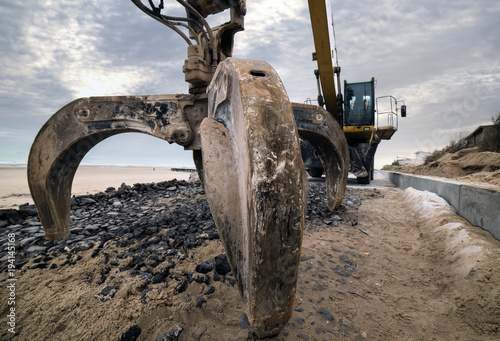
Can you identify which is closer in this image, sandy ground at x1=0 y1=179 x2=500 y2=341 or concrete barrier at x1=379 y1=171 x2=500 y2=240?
sandy ground at x1=0 y1=179 x2=500 y2=341

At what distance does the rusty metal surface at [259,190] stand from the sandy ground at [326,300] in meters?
0.37

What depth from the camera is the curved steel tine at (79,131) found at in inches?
86.7

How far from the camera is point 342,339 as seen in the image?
46.5 inches

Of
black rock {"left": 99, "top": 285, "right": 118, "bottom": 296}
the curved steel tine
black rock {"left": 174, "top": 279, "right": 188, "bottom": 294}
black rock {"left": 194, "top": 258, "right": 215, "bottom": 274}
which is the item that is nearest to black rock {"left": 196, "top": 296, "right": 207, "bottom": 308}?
black rock {"left": 174, "top": 279, "right": 188, "bottom": 294}

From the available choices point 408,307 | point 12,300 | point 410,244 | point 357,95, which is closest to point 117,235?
point 12,300

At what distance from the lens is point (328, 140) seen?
2.90 meters

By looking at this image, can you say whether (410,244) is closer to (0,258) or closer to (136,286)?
(136,286)

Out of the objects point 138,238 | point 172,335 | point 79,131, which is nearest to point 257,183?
point 172,335

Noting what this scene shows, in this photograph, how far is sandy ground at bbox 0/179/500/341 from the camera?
1.23 meters

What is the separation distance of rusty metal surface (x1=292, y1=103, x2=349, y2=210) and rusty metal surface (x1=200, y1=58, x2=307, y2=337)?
5.48ft

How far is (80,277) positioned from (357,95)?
26.8ft

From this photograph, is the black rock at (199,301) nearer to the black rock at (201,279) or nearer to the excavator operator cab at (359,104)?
the black rock at (201,279)

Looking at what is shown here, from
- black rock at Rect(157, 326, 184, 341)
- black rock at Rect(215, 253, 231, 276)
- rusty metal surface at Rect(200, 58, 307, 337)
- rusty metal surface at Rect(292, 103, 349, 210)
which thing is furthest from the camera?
rusty metal surface at Rect(292, 103, 349, 210)

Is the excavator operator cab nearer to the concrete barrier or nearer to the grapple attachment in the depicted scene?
the concrete barrier
